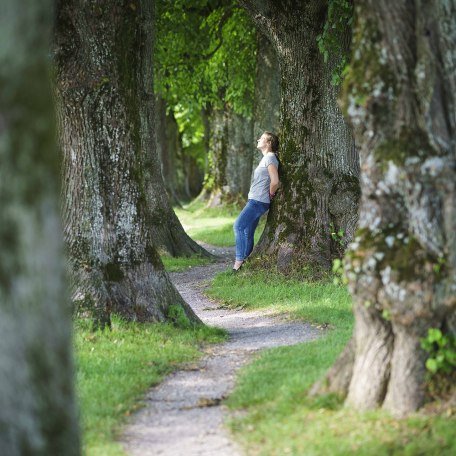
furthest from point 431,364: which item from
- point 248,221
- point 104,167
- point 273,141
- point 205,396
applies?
point 273,141

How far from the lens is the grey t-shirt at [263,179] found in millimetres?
14680

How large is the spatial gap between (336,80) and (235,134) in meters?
17.4

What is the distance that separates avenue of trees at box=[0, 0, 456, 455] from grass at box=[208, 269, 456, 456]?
8.9 inches

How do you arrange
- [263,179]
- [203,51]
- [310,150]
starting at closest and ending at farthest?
[310,150] → [263,179] → [203,51]

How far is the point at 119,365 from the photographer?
8531 mm

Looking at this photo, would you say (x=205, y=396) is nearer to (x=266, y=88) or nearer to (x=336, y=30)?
(x=336, y=30)

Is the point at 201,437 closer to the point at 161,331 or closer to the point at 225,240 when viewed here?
the point at 161,331

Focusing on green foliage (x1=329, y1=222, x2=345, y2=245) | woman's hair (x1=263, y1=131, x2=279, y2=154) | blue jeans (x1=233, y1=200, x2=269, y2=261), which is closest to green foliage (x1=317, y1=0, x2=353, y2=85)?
woman's hair (x1=263, y1=131, x2=279, y2=154)

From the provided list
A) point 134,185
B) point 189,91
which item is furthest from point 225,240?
point 134,185

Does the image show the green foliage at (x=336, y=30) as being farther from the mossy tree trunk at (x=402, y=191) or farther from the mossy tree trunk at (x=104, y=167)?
the mossy tree trunk at (x=402, y=191)

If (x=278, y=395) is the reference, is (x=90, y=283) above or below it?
above

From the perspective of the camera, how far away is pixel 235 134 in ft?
98.1

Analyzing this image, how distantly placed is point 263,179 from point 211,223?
520 inches

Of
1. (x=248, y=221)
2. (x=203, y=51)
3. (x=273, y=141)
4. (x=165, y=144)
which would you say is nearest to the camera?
(x=273, y=141)
